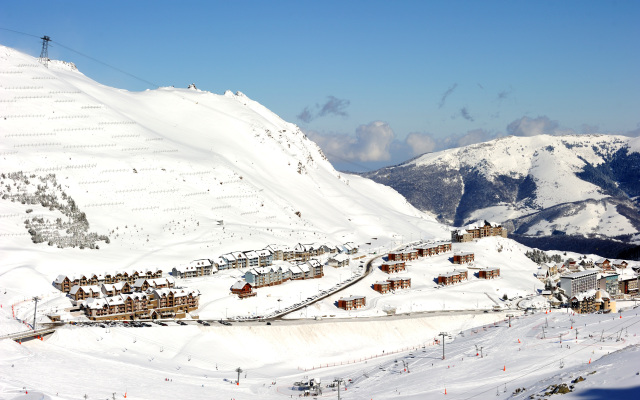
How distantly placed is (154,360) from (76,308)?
2926 cm

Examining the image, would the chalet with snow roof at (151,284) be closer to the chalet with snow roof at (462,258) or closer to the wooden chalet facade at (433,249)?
the wooden chalet facade at (433,249)

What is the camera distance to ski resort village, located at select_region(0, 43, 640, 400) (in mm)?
76000

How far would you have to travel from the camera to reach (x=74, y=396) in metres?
65.1

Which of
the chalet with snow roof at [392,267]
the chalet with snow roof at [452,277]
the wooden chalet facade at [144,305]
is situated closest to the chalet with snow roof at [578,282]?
the chalet with snow roof at [452,277]

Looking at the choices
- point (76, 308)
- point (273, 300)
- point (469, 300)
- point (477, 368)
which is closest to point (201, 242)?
point (273, 300)

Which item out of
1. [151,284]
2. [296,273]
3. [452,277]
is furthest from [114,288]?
[452,277]

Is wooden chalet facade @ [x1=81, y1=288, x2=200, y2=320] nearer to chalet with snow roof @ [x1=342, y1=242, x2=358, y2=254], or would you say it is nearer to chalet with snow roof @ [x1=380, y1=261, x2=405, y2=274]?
chalet with snow roof @ [x1=380, y1=261, x2=405, y2=274]

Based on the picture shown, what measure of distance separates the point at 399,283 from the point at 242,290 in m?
41.3

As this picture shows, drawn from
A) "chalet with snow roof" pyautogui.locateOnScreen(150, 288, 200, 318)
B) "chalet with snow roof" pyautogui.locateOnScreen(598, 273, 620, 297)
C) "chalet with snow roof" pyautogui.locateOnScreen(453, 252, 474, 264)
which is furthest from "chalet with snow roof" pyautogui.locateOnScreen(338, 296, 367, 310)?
"chalet with snow roof" pyautogui.locateOnScreen(598, 273, 620, 297)

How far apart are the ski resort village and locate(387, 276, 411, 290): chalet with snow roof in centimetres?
36

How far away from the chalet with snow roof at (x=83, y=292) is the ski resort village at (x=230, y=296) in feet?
1.26

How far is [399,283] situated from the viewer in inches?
5763

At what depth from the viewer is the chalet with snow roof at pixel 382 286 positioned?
14200cm

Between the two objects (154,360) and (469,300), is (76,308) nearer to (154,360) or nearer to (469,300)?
(154,360)
